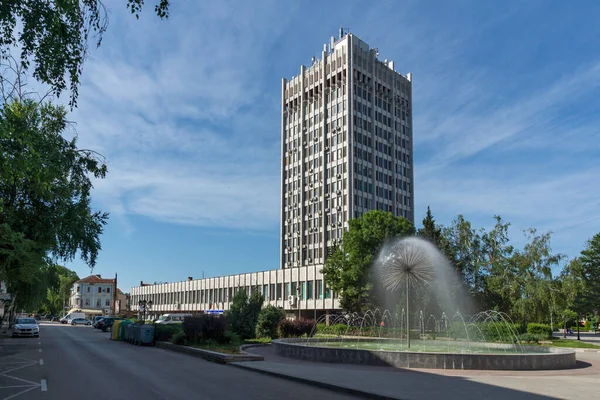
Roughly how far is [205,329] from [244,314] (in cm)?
665

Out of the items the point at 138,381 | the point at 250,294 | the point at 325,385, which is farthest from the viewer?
the point at 250,294

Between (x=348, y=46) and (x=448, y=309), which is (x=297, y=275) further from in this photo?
(x=348, y=46)

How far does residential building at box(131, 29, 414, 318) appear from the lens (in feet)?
285

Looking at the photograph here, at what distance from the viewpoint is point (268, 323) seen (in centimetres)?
3241

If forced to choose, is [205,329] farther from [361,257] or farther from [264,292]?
[264,292]

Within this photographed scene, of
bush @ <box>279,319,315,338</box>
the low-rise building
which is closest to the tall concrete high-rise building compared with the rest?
the low-rise building

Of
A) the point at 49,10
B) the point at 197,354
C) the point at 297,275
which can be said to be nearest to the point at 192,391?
the point at 49,10

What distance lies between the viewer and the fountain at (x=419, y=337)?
16.9m

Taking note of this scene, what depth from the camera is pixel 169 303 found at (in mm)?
103562

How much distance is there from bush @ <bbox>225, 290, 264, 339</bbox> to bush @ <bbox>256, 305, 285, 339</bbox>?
0.48m

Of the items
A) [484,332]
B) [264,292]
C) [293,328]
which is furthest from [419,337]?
[264,292]

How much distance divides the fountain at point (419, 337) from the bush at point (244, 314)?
4285 millimetres

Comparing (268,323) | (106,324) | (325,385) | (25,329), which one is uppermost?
(325,385)

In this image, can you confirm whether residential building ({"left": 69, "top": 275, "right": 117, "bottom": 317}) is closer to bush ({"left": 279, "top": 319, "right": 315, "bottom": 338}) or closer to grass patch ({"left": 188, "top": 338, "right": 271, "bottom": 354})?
bush ({"left": 279, "top": 319, "right": 315, "bottom": 338})
